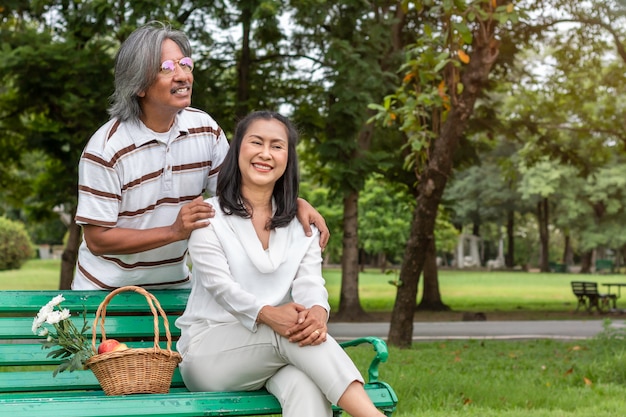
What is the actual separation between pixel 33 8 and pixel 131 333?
11.7 metres

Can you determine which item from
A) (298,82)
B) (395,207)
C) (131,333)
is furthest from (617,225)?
(131,333)

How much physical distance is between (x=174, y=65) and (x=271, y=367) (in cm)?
137

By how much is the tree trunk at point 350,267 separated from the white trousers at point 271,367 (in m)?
14.8

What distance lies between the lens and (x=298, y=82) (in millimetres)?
17406

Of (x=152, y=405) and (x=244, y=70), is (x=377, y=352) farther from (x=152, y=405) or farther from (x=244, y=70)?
(x=244, y=70)

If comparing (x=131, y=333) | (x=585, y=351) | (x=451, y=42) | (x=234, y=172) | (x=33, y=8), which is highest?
(x=33, y=8)

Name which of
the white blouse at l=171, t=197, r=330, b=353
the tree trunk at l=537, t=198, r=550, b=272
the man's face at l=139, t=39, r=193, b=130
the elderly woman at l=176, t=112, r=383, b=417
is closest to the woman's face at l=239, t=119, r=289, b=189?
the elderly woman at l=176, t=112, r=383, b=417

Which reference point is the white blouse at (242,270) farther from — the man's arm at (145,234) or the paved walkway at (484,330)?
the paved walkway at (484,330)

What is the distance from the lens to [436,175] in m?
10.6

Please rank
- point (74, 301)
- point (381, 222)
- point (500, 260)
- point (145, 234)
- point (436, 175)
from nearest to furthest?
point (145, 234) < point (74, 301) < point (436, 175) < point (381, 222) < point (500, 260)

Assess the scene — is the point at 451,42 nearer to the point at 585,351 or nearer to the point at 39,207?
the point at 585,351

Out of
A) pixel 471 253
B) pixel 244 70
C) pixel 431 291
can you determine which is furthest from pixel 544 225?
pixel 244 70

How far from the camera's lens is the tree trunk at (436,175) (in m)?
10.1

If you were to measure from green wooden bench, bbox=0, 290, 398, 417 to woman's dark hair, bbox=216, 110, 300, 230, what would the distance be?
2.17 feet
